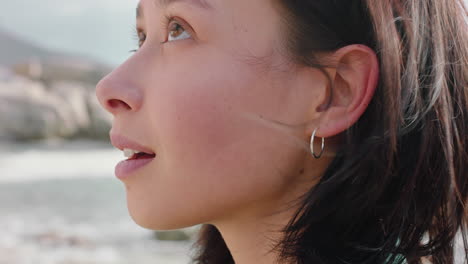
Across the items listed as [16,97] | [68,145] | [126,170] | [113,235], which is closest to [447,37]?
[126,170]

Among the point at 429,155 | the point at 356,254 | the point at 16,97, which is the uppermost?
the point at 16,97

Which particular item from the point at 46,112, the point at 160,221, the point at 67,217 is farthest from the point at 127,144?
the point at 46,112

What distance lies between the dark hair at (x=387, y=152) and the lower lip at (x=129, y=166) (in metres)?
0.32

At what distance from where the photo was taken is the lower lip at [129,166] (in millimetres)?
1120

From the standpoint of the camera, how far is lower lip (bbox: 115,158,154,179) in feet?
3.67

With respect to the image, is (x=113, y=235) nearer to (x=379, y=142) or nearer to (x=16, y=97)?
(x=379, y=142)

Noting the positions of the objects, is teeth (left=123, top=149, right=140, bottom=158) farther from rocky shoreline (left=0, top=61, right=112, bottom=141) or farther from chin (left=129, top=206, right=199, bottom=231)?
rocky shoreline (left=0, top=61, right=112, bottom=141)

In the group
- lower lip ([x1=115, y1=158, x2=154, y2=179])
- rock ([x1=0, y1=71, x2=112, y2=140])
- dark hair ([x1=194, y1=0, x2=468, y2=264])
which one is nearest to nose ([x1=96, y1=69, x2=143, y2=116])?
lower lip ([x1=115, y1=158, x2=154, y2=179])

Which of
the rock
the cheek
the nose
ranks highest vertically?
the rock

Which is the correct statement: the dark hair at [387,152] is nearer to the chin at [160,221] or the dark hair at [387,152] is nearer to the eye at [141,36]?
the chin at [160,221]

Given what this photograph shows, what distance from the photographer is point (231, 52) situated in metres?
1.09

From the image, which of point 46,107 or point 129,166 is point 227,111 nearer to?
point 129,166

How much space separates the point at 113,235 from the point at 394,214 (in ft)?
13.1

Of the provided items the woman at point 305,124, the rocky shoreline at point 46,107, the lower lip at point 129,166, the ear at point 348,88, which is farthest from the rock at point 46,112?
the ear at point 348,88
